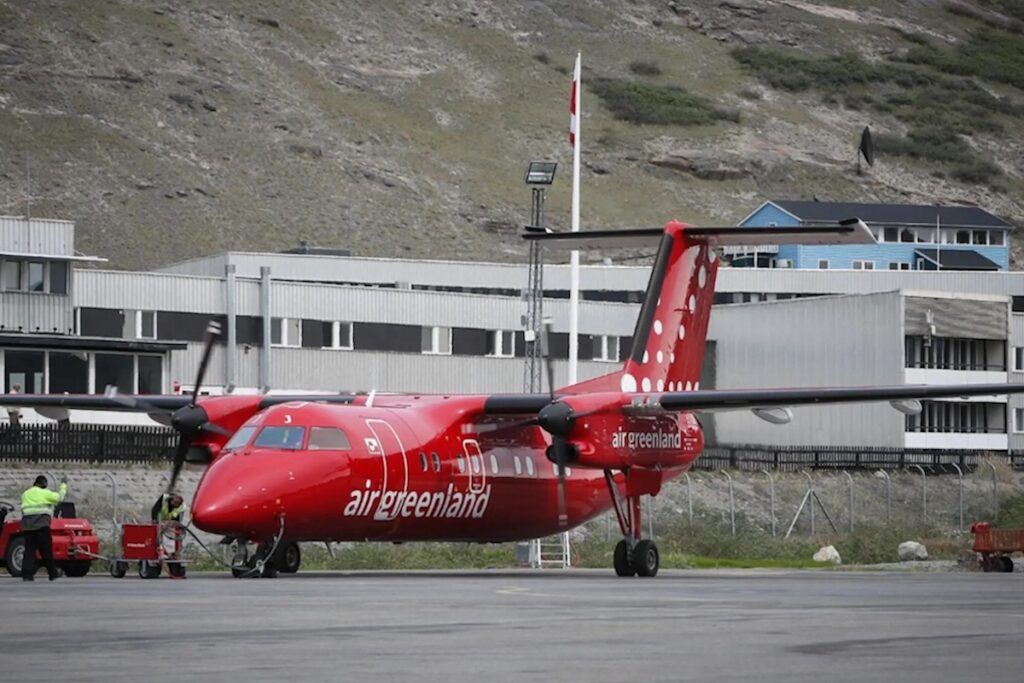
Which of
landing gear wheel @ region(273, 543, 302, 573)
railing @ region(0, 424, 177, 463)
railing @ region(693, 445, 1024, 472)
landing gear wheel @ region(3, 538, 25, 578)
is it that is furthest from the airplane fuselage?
railing @ region(693, 445, 1024, 472)

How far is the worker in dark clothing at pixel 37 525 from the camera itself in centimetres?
2980

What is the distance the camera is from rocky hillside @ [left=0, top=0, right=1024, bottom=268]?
134 m

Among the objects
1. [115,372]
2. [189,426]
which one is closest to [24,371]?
[115,372]

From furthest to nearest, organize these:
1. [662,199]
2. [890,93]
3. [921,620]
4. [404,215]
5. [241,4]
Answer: [890,93], [241,4], [662,199], [404,215], [921,620]

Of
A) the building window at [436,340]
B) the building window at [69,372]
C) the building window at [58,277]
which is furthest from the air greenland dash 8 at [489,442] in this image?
the building window at [436,340]

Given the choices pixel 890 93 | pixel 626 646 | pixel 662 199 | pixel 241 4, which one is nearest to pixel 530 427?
pixel 626 646

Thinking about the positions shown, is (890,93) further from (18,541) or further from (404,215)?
(18,541)

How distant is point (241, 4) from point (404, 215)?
3738cm

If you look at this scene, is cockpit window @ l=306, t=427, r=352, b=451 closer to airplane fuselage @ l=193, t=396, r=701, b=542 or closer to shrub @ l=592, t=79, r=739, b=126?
airplane fuselage @ l=193, t=396, r=701, b=542

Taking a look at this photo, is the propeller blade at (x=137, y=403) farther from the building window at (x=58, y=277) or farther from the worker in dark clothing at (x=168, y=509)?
the building window at (x=58, y=277)

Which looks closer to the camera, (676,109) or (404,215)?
(404,215)

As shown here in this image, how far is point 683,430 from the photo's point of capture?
3578cm

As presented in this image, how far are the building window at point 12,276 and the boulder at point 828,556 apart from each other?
3123cm

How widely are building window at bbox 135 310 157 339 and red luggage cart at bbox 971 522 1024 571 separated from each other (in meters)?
35.9
